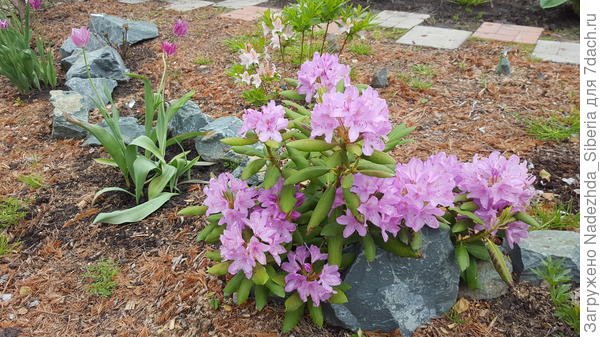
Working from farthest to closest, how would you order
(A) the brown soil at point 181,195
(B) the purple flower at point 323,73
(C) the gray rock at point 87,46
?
(C) the gray rock at point 87,46, (A) the brown soil at point 181,195, (B) the purple flower at point 323,73

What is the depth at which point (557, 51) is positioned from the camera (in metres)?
4.23

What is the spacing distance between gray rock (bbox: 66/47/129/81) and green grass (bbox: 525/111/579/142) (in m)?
2.91

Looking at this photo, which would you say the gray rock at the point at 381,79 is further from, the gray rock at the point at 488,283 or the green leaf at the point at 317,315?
the green leaf at the point at 317,315

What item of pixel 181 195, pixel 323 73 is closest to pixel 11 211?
pixel 181 195

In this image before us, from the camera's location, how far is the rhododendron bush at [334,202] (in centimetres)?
152

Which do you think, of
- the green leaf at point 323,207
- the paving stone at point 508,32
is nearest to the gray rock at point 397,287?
the green leaf at point 323,207

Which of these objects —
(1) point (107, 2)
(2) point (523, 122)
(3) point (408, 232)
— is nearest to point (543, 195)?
(2) point (523, 122)

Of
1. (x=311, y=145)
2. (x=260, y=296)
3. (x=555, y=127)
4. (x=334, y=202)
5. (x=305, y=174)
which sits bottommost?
(x=555, y=127)

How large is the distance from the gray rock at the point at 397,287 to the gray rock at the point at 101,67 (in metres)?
2.86

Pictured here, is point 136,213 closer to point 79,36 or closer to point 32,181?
point 32,181

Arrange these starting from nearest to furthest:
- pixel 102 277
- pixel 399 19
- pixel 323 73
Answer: pixel 323 73
pixel 102 277
pixel 399 19

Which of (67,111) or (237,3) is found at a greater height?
(67,111)

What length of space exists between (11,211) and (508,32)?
4.23 meters

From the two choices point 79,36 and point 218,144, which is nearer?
point 79,36
